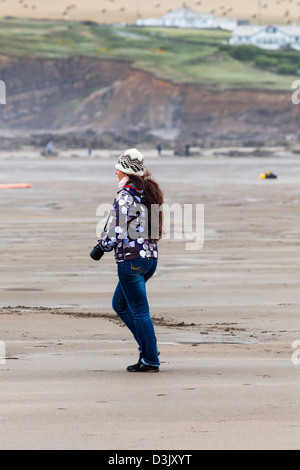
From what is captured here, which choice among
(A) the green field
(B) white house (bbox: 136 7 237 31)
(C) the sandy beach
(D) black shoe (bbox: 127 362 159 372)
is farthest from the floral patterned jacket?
(B) white house (bbox: 136 7 237 31)

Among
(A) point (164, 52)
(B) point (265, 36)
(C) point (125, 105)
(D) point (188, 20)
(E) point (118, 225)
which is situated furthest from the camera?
(D) point (188, 20)

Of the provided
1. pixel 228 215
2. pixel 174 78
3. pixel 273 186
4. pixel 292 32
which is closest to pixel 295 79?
pixel 174 78

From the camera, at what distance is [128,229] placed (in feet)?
23.7

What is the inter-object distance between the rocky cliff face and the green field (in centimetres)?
226

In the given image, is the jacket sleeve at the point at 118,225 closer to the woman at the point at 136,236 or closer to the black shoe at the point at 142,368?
the woman at the point at 136,236

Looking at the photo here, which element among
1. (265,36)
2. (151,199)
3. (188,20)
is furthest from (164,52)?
(151,199)

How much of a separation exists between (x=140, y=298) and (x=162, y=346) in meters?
1.15

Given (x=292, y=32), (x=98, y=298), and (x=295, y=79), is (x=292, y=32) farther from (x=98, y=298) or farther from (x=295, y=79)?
(x=98, y=298)

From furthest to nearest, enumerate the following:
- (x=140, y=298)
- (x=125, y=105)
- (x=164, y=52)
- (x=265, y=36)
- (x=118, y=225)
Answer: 1. (x=265, y=36)
2. (x=164, y=52)
3. (x=125, y=105)
4. (x=140, y=298)
5. (x=118, y=225)

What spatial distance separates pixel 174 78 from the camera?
104m

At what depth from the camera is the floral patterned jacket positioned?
7.20 m

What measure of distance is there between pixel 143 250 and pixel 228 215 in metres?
15.3

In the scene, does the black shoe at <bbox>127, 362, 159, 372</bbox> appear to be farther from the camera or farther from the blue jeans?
the camera

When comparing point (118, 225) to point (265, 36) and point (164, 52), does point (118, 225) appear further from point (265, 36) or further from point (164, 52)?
point (265, 36)
